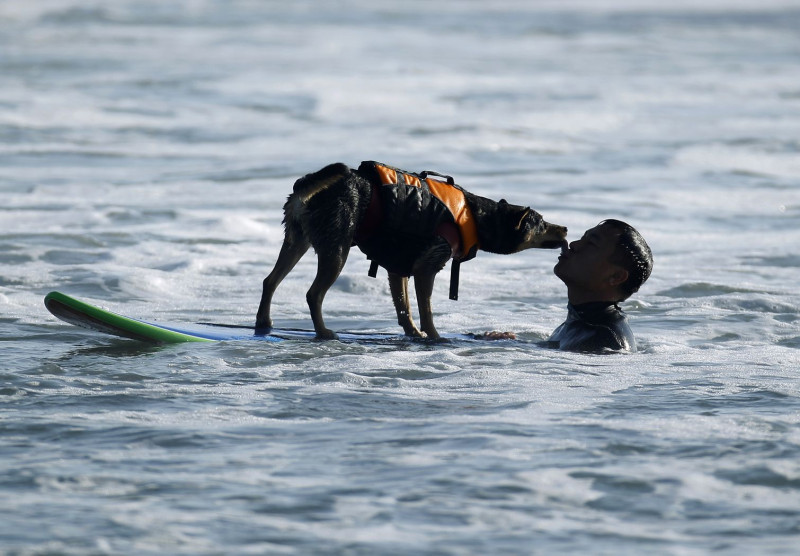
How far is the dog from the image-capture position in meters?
6.94

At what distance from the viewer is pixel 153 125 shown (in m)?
19.6

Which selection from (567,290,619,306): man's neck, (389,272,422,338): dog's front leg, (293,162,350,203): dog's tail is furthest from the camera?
(389,272,422,338): dog's front leg

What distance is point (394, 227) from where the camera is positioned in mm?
7117

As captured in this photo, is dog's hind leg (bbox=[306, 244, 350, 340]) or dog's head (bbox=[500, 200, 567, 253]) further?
dog's head (bbox=[500, 200, 567, 253])

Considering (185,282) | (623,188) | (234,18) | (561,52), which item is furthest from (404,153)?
(234,18)

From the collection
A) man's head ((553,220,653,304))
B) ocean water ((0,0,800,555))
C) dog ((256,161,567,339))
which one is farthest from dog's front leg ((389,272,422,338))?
man's head ((553,220,653,304))

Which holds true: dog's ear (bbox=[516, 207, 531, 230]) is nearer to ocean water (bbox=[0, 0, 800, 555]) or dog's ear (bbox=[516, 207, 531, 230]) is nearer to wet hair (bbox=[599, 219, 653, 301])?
wet hair (bbox=[599, 219, 653, 301])

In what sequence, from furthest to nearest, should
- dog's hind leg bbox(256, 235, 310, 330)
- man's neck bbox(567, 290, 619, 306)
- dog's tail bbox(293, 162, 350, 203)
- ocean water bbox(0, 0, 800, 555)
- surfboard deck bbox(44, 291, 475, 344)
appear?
man's neck bbox(567, 290, 619, 306), dog's hind leg bbox(256, 235, 310, 330), dog's tail bbox(293, 162, 350, 203), surfboard deck bbox(44, 291, 475, 344), ocean water bbox(0, 0, 800, 555)

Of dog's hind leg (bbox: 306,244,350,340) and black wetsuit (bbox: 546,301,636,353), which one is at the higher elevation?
dog's hind leg (bbox: 306,244,350,340)

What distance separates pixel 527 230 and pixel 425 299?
79 centimetres

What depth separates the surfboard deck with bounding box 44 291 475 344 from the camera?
264 inches

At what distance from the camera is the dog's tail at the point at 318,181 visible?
6902 mm

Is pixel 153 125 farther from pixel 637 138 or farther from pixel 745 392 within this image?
pixel 745 392

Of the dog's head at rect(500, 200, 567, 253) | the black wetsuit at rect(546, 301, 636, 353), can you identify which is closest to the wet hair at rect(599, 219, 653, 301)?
the black wetsuit at rect(546, 301, 636, 353)
